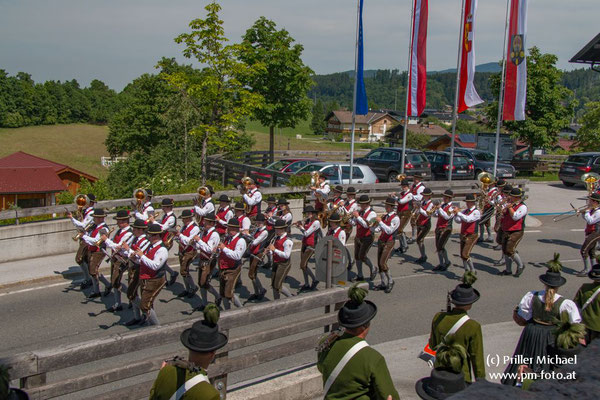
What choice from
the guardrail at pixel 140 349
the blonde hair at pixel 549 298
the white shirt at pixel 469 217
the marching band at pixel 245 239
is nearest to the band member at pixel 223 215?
the marching band at pixel 245 239

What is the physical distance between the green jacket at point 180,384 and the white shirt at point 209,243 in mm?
6002

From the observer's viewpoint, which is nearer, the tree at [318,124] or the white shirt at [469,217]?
the white shirt at [469,217]

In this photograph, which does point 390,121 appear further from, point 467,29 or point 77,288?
point 77,288

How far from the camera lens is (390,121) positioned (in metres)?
116

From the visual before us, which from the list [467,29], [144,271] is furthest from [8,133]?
[144,271]

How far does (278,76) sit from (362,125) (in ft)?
286

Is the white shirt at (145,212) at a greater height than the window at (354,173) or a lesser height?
lesser

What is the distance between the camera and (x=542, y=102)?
32.1 meters

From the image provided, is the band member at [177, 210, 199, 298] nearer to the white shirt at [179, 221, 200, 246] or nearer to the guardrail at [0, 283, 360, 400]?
the white shirt at [179, 221, 200, 246]

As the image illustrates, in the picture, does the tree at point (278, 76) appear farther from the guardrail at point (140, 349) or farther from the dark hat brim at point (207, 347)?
the dark hat brim at point (207, 347)

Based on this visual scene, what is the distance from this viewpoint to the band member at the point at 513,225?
12.3 meters

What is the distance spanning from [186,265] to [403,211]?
6736 mm

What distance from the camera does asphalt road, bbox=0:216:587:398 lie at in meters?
8.69

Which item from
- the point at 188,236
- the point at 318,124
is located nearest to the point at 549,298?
the point at 188,236
